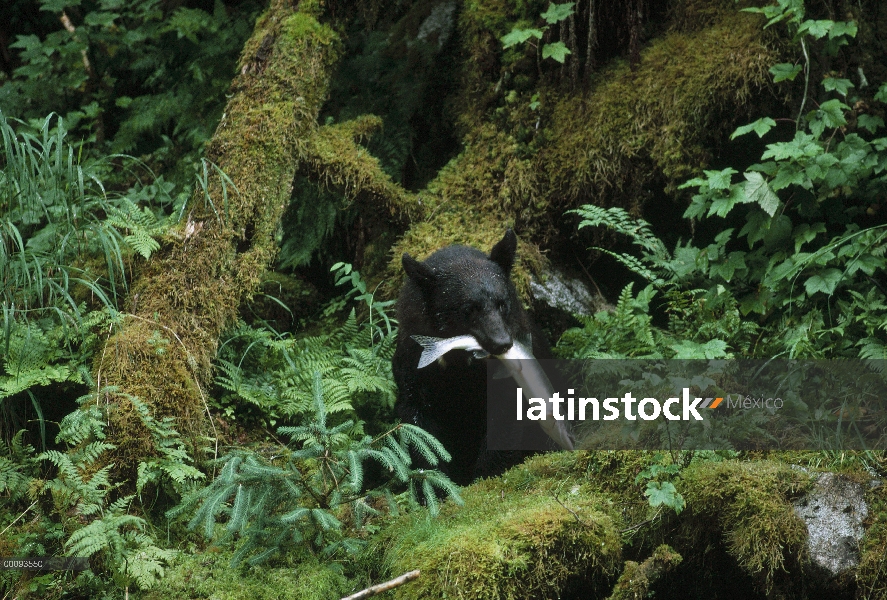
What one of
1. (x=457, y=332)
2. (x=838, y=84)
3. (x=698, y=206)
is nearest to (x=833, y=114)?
(x=838, y=84)

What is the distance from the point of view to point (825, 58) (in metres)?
6.14

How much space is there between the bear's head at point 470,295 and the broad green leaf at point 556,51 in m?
1.99

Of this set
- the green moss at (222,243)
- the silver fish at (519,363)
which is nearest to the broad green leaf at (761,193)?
the silver fish at (519,363)

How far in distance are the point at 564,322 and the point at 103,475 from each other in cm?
392

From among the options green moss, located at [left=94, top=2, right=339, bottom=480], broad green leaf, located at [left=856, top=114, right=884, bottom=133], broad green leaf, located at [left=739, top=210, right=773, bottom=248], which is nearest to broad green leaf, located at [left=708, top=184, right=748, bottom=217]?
broad green leaf, located at [left=739, top=210, right=773, bottom=248]

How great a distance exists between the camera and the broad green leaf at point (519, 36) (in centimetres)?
633

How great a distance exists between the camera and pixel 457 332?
498cm

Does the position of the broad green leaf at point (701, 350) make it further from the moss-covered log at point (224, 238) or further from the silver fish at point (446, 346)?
the moss-covered log at point (224, 238)

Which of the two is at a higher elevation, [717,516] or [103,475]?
[103,475]

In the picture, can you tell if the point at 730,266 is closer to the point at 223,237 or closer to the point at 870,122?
the point at 870,122

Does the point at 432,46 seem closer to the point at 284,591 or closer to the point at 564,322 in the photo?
the point at 564,322

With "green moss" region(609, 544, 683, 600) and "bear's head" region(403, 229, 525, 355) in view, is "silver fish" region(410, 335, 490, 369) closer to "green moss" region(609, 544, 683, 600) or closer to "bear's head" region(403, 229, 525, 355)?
"bear's head" region(403, 229, 525, 355)

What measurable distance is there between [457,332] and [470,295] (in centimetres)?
25

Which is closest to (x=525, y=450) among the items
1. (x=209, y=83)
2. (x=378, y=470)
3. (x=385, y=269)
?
(x=378, y=470)
